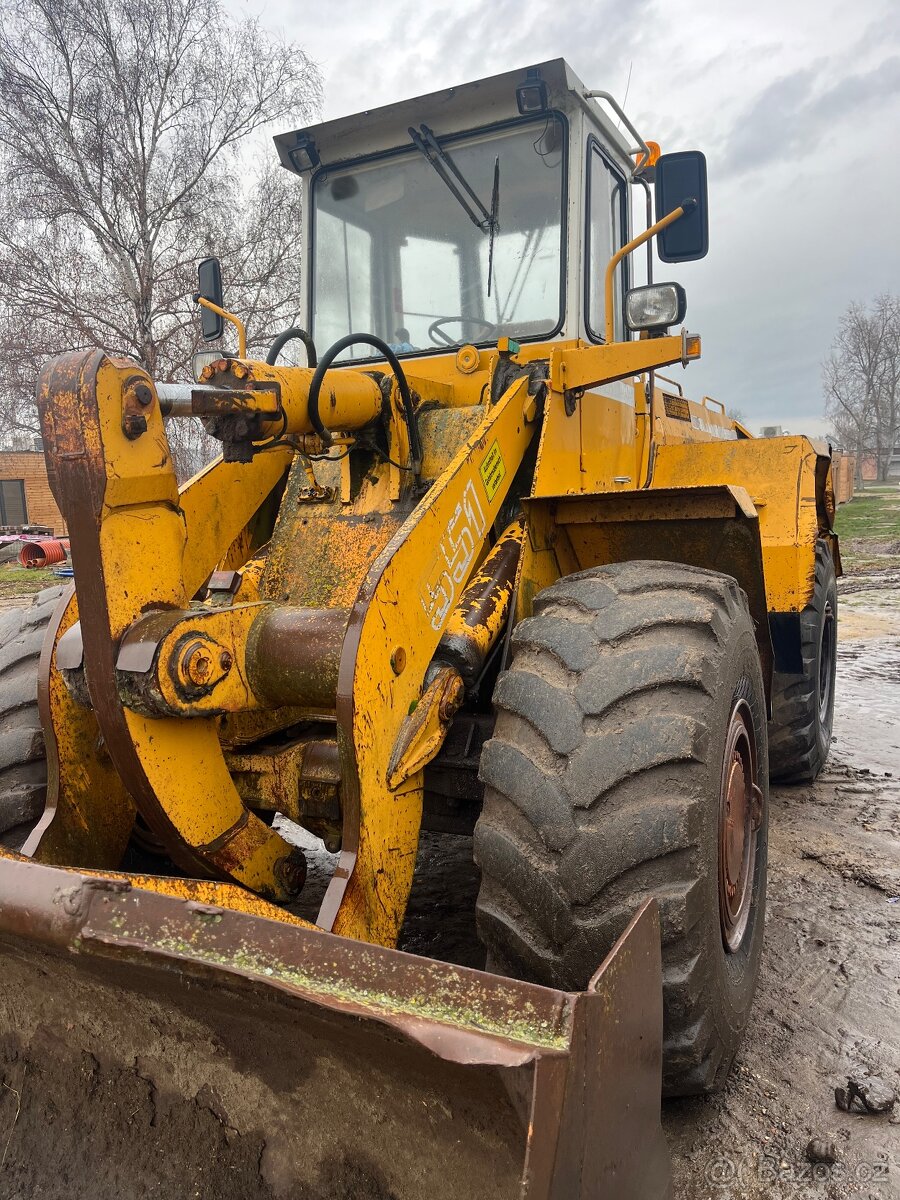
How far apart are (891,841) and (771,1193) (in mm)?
2599

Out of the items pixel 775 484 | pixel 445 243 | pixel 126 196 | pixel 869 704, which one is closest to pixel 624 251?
pixel 445 243

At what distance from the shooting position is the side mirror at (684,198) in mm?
3273

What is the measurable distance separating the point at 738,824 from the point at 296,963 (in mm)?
1618

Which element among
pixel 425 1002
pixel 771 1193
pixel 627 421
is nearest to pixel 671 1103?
pixel 771 1193

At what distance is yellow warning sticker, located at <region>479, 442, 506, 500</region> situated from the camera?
292cm

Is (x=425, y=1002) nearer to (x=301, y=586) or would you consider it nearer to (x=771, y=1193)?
(x=771, y=1193)

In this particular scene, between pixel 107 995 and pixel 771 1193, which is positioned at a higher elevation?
pixel 107 995

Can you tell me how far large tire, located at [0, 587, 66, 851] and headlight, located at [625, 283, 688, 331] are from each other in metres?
2.16

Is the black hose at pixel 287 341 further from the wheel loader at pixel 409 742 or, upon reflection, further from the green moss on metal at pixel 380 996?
the green moss on metal at pixel 380 996

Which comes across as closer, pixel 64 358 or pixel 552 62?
pixel 64 358

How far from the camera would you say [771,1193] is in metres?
2.16

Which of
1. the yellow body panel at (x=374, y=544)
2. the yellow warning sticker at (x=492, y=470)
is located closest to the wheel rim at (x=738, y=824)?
the yellow body panel at (x=374, y=544)

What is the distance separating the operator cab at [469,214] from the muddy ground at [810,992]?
237 cm

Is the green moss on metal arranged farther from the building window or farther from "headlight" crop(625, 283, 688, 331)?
A: the building window
